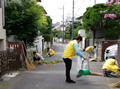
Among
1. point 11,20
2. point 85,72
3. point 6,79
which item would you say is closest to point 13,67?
point 6,79

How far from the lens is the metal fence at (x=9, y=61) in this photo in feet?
22.1

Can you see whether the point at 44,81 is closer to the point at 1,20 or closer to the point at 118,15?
the point at 1,20

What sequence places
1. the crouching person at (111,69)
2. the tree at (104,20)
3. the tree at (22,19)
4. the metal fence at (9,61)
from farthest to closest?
the tree at (104,20) < the tree at (22,19) < the crouching person at (111,69) < the metal fence at (9,61)

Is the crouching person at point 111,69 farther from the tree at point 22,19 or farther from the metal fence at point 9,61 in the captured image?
the tree at point 22,19

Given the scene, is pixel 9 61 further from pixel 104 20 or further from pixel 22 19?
pixel 104 20

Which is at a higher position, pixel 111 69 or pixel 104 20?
pixel 104 20

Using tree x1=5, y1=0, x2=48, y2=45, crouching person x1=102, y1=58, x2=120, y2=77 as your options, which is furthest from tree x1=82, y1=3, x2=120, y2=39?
A: crouching person x1=102, y1=58, x2=120, y2=77

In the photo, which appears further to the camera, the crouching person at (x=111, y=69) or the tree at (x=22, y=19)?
the tree at (x=22, y=19)

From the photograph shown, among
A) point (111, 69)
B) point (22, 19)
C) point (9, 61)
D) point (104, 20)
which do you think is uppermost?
point (104, 20)

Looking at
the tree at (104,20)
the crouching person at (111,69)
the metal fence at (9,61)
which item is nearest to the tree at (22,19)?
the metal fence at (9,61)

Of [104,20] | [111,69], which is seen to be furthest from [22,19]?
[104,20]

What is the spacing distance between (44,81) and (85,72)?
5.22ft

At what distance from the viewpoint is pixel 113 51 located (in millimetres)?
10719

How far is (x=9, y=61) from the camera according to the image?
7770 millimetres
